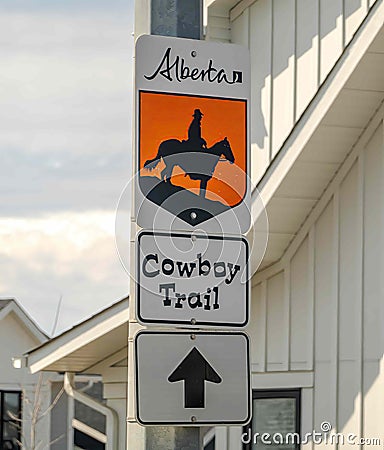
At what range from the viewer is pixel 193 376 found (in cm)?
339

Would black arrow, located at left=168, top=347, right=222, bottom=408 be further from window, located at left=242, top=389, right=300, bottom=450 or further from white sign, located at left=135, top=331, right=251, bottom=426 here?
window, located at left=242, top=389, right=300, bottom=450

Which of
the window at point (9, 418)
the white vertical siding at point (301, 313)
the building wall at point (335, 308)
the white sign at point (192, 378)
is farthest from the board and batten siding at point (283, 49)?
the window at point (9, 418)

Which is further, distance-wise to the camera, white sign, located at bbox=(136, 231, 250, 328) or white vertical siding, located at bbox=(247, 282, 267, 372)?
white vertical siding, located at bbox=(247, 282, 267, 372)

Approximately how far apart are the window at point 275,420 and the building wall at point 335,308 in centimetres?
10

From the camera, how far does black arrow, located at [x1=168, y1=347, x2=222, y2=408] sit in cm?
339

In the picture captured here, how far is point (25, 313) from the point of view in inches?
903

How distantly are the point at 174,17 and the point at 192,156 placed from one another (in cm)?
48

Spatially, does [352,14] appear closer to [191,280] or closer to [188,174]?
[188,174]

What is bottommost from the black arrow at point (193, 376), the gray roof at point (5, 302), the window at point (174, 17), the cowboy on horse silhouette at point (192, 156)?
the black arrow at point (193, 376)

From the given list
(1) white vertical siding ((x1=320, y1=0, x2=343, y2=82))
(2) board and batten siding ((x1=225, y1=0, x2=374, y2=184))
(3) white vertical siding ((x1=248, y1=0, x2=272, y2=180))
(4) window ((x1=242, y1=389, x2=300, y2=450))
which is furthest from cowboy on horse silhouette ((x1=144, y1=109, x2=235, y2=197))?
(3) white vertical siding ((x1=248, y1=0, x2=272, y2=180))

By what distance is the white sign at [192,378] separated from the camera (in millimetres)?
3357

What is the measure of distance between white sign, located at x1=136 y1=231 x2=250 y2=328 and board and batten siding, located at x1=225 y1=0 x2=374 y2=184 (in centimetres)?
625

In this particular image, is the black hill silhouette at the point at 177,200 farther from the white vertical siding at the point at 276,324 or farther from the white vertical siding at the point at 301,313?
the white vertical siding at the point at 276,324

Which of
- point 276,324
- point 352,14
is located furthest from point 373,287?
point 352,14
